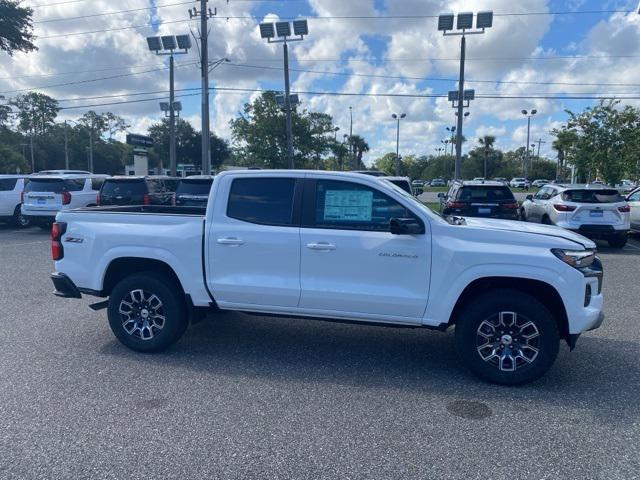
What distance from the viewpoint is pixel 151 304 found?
17.2 feet

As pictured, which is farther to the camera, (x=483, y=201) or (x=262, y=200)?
(x=483, y=201)

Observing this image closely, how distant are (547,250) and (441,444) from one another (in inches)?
76.1

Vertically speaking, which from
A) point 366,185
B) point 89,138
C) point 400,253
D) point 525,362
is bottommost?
point 525,362

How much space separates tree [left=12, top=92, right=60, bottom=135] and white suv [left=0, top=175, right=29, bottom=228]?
87808mm

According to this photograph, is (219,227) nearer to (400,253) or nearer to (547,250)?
(400,253)

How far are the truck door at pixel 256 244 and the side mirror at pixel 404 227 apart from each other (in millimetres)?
907

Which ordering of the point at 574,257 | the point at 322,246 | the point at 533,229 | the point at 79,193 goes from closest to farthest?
the point at 574,257, the point at 322,246, the point at 533,229, the point at 79,193

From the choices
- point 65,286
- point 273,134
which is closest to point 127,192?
point 65,286

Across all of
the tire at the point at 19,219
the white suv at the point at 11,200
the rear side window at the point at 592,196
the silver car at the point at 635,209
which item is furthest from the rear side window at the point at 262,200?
the tire at the point at 19,219

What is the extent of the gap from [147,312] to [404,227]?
2766 mm

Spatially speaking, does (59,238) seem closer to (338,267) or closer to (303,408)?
(338,267)

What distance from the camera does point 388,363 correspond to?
5039mm

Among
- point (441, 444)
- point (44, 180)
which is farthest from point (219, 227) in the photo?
point (44, 180)

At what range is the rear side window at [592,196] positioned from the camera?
12.3 meters
